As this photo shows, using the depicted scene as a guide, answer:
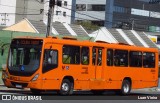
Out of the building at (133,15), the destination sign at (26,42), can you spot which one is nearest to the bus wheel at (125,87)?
the destination sign at (26,42)

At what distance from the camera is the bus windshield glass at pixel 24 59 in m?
23.5

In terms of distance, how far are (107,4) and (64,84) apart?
323 feet

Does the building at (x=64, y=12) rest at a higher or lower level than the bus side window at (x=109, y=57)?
higher

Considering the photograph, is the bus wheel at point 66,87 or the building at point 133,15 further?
the building at point 133,15

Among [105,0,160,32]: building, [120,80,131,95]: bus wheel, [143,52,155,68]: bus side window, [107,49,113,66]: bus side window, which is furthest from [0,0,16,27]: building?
[107,49,113,66]: bus side window

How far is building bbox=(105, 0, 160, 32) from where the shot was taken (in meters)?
122

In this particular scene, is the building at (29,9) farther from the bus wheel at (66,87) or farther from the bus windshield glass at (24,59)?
the bus windshield glass at (24,59)

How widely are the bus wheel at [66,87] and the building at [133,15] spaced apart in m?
90.8

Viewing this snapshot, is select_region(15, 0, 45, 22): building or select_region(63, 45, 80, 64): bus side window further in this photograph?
select_region(15, 0, 45, 22): building

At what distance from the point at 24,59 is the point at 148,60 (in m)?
9.53

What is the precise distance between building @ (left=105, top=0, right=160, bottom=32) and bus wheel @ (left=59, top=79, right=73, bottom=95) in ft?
298

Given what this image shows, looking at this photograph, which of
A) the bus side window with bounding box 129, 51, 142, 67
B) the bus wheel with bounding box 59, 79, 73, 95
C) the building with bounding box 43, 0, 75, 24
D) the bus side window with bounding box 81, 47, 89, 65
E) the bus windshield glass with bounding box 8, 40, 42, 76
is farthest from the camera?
the building with bounding box 43, 0, 75, 24

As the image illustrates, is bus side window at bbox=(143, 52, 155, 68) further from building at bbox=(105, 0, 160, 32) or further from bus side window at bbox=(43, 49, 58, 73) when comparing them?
building at bbox=(105, 0, 160, 32)

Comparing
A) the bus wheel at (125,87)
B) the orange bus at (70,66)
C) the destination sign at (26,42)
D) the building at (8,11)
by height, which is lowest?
the bus wheel at (125,87)
